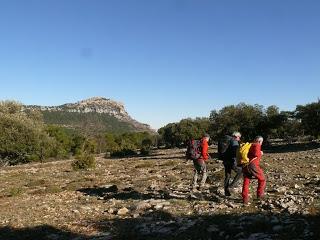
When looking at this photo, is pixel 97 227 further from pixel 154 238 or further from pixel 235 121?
pixel 235 121

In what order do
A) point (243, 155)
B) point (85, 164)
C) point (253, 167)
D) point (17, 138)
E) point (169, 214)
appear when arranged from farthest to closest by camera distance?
point (17, 138) < point (85, 164) < point (243, 155) < point (253, 167) < point (169, 214)

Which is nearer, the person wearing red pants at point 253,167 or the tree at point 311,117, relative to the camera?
the person wearing red pants at point 253,167

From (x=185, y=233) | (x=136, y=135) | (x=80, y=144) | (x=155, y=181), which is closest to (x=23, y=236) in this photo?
(x=185, y=233)

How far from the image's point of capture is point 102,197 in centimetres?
2158

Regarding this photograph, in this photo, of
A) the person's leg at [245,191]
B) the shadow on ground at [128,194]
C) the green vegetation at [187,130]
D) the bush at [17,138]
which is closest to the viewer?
the person's leg at [245,191]

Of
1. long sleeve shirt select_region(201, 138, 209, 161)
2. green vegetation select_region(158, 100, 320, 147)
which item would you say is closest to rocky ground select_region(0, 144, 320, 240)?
long sleeve shirt select_region(201, 138, 209, 161)

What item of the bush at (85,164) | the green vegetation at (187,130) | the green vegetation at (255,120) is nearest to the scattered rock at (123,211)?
the bush at (85,164)

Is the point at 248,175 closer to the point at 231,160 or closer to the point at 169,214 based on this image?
the point at 231,160

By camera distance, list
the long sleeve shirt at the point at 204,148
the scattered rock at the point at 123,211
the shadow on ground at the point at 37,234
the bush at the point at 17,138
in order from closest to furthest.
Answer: the shadow on ground at the point at 37,234 → the scattered rock at the point at 123,211 → the long sleeve shirt at the point at 204,148 → the bush at the point at 17,138

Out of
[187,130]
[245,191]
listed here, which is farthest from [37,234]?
[187,130]

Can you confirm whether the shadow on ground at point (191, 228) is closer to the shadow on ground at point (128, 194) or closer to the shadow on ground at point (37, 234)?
the shadow on ground at point (37, 234)

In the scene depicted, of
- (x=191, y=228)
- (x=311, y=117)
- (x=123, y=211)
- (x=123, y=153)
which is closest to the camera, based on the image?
(x=191, y=228)

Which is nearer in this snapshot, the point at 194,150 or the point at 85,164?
the point at 194,150

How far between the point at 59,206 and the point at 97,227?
535 cm
